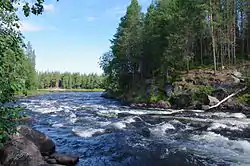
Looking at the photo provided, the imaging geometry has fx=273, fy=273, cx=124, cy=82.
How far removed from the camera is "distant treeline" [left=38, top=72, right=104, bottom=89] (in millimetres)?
157250

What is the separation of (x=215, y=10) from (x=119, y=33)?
1047 inches

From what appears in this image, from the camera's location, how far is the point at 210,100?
31.3 metres

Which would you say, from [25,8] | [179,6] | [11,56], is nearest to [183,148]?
[11,56]

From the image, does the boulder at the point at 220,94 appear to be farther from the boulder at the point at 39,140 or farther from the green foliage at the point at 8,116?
the green foliage at the point at 8,116

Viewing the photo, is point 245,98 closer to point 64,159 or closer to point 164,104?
point 164,104

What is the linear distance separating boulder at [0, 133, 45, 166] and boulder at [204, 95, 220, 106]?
23.9 meters

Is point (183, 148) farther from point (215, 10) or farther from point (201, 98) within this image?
point (215, 10)

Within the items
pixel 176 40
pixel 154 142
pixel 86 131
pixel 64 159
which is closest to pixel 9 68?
pixel 64 159

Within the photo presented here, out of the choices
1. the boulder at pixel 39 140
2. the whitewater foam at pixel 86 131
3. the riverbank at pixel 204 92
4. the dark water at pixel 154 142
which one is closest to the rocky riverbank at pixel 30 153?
the boulder at pixel 39 140

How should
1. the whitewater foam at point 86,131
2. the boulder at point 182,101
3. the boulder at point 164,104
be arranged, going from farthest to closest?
the boulder at point 164,104 → the boulder at point 182,101 → the whitewater foam at point 86,131

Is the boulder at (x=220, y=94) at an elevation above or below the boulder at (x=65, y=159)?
above

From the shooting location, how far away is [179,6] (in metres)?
44.9

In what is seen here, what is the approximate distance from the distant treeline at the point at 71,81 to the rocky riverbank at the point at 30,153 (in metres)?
141

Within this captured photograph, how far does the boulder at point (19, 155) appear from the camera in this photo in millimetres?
9992
